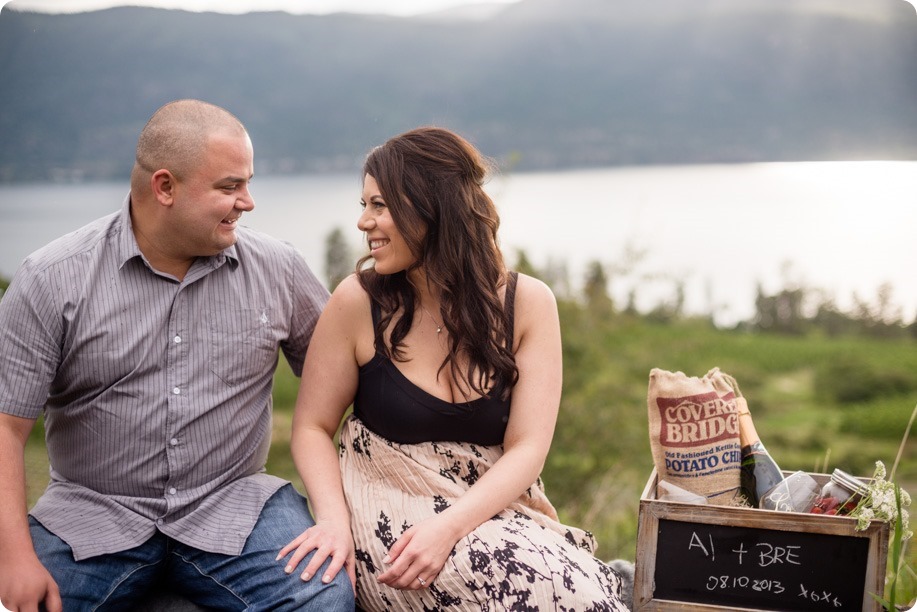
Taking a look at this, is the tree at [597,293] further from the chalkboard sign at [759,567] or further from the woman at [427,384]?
the chalkboard sign at [759,567]

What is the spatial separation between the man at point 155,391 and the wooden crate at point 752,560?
77 centimetres

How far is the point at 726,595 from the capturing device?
7.29 ft

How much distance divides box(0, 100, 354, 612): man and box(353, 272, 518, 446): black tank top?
0.32 m

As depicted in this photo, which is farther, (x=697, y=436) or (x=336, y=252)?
(x=336, y=252)

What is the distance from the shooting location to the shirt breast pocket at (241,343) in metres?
2.34

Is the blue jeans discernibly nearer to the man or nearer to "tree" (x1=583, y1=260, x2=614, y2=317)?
the man

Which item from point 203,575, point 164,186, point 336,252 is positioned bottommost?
point 203,575

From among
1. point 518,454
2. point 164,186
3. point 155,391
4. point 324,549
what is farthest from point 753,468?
point 164,186

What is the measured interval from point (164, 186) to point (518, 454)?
1134mm

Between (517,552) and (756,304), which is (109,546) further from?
(756,304)

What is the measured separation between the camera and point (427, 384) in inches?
92.0

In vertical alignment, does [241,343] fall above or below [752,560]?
above

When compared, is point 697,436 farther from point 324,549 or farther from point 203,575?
point 203,575

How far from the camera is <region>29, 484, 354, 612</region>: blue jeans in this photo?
2.08 meters
